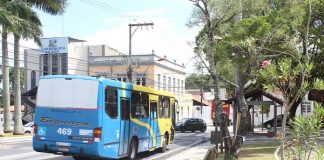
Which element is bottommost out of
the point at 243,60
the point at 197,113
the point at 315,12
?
the point at 197,113

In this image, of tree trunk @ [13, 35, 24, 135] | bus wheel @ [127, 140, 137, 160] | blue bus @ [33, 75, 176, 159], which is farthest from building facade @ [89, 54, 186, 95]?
blue bus @ [33, 75, 176, 159]

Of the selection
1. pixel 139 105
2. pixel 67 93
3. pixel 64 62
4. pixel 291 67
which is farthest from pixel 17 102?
pixel 64 62

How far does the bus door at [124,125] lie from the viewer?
16953 mm

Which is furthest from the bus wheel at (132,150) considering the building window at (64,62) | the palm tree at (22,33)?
the building window at (64,62)

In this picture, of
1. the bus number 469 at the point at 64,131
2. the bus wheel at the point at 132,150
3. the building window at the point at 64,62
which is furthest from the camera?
the building window at the point at 64,62

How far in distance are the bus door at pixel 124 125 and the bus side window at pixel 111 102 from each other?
475 millimetres

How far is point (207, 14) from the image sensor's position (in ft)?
54.0

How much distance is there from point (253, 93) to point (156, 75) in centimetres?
2707

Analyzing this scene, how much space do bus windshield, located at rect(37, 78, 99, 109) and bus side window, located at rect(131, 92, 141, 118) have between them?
268cm

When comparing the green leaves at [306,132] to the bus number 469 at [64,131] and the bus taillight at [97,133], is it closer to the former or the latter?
the bus taillight at [97,133]

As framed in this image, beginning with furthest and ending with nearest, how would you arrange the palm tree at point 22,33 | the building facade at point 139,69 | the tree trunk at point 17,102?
1. the building facade at point 139,69
2. the tree trunk at point 17,102
3. the palm tree at point 22,33

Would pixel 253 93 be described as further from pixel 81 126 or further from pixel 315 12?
pixel 81 126

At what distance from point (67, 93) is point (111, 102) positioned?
4.53 ft

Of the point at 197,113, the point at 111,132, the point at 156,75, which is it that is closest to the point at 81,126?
the point at 111,132
